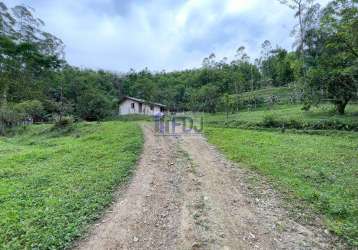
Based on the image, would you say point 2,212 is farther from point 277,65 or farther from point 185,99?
point 277,65

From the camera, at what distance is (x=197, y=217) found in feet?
15.0

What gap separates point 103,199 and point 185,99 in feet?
131

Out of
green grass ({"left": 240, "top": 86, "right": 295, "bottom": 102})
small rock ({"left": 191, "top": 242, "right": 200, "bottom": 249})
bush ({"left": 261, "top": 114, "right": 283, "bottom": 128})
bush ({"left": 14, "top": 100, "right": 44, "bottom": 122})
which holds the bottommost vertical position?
small rock ({"left": 191, "top": 242, "right": 200, "bottom": 249})

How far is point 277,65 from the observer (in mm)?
47781

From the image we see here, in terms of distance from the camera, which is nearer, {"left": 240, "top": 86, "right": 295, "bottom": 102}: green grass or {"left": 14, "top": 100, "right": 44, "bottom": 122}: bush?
{"left": 14, "top": 100, "right": 44, "bottom": 122}: bush

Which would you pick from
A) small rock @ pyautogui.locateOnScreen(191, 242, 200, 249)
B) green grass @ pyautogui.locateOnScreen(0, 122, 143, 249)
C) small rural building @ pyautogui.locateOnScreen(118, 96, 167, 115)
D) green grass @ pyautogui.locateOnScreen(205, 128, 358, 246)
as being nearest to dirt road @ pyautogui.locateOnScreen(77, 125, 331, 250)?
small rock @ pyautogui.locateOnScreen(191, 242, 200, 249)

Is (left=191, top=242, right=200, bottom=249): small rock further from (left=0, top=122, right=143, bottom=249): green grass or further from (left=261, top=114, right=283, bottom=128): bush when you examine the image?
(left=261, top=114, right=283, bottom=128): bush

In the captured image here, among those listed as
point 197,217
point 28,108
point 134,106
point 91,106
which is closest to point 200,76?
point 134,106

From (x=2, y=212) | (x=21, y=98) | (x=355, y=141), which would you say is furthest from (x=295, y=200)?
(x=21, y=98)

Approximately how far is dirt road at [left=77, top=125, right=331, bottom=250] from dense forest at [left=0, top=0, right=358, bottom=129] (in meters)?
7.71

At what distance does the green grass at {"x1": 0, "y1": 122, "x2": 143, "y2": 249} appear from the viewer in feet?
12.9

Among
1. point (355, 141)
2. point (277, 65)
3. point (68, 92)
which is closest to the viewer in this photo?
point (355, 141)

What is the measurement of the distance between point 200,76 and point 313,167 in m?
42.5

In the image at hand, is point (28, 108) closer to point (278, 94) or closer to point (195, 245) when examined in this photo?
point (195, 245)
